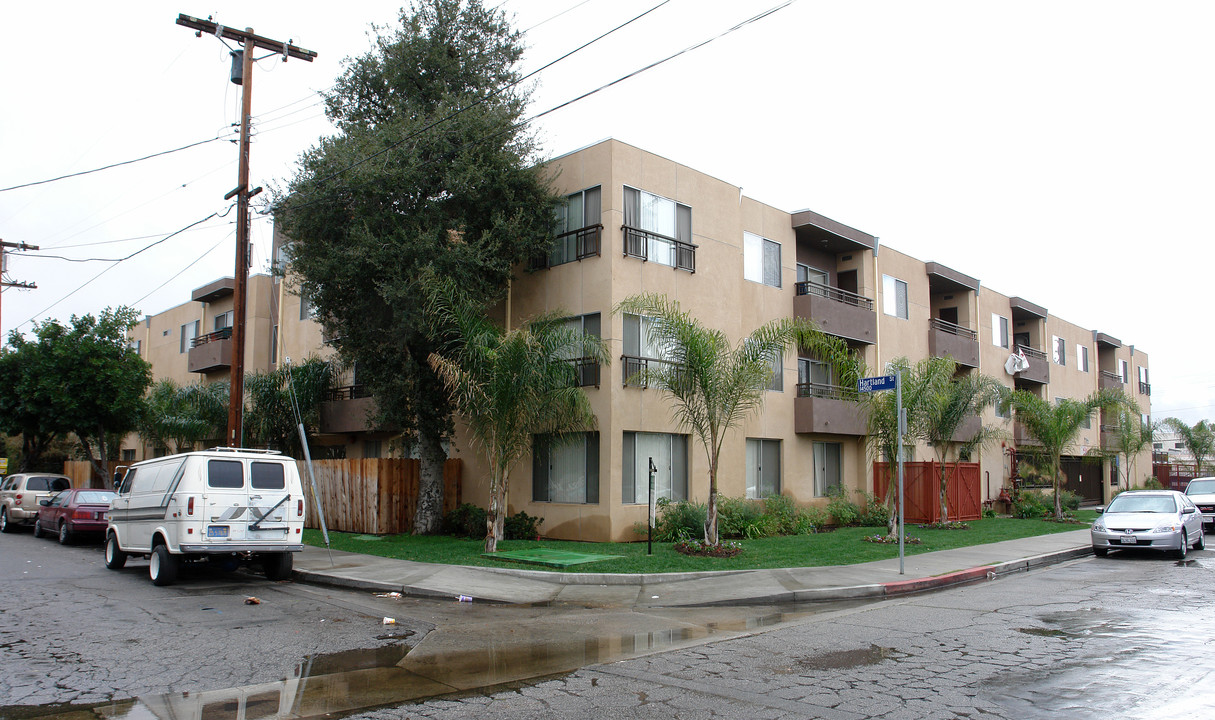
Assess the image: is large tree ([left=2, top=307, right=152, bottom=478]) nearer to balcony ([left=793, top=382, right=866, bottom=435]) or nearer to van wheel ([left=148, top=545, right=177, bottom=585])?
van wheel ([left=148, top=545, right=177, bottom=585])

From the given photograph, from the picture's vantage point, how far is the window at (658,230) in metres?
19.5

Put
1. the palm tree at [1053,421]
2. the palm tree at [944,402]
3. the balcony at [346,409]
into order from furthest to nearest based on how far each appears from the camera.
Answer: the palm tree at [1053,421] < the balcony at [346,409] < the palm tree at [944,402]

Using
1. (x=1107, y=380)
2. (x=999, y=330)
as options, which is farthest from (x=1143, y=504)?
(x=1107, y=380)

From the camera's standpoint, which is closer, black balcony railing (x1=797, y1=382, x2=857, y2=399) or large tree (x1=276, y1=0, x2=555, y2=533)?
large tree (x1=276, y1=0, x2=555, y2=533)

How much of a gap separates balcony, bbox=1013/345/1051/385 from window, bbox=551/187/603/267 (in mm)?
24547

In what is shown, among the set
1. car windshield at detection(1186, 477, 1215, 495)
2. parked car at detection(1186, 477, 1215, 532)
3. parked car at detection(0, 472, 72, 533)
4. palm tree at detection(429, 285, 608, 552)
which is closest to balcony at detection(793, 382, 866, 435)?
palm tree at detection(429, 285, 608, 552)

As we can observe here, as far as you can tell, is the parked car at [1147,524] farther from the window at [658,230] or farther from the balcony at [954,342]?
the window at [658,230]

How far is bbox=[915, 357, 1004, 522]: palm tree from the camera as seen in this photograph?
832 inches

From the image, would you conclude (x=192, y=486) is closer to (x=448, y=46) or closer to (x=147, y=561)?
(x=147, y=561)

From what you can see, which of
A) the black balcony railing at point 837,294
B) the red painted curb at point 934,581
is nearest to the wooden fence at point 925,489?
the black balcony railing at point 837,294

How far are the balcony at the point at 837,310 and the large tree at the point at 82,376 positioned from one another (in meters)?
21.8

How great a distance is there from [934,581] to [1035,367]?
26761mm

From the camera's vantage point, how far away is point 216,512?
42.8 ft

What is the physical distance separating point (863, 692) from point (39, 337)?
2970cm
